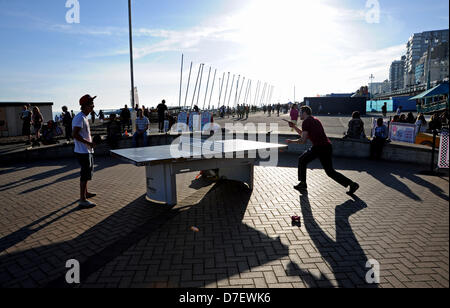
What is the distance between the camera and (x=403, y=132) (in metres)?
12.3

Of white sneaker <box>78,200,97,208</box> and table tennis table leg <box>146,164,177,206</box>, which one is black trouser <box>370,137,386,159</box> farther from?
white sneaker <box>78,200,97,208</box>

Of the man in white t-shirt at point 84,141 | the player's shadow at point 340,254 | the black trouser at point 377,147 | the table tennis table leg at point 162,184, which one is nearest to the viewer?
the player's shadow at point 340,254

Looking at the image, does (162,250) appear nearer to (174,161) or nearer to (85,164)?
(174,161)

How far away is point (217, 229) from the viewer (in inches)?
194

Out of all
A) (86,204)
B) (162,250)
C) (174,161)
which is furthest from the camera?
(86,204)

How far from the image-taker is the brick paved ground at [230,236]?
3.49 meters

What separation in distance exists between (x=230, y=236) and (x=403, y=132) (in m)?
10.8

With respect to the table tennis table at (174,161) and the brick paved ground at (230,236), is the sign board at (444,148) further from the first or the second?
the table tennis table at (174,161)

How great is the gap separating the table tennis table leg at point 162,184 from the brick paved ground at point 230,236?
0.20 metres

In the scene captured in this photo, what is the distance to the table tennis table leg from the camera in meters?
6.02

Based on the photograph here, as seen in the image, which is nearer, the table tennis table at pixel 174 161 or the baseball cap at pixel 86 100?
the table tennis table at pixel 174 161

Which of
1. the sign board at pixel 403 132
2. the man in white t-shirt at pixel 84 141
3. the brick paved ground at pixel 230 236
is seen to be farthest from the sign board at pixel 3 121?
the sign board at pixel 403 132

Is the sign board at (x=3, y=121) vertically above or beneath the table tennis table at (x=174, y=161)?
above

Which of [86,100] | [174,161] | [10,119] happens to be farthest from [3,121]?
[174,161]
